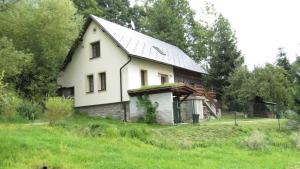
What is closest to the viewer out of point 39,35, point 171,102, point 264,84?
point 171,102

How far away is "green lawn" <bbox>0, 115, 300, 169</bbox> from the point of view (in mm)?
12016

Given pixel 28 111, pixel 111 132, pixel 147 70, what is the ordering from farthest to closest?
pixel 147 70, pixel 28 111, pixel 111 132

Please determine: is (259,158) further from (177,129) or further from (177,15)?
(177,15)

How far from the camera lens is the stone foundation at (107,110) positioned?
2681 centimetres

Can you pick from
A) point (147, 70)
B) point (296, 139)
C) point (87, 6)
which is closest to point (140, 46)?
point (147, 70)

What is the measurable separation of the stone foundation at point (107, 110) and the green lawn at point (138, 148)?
24.4ft

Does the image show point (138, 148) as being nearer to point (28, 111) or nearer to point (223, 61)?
point (28, 111)

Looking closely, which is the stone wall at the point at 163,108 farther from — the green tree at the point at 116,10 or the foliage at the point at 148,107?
the green tree at the point at 116,10

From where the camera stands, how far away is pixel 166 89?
24.5 metres

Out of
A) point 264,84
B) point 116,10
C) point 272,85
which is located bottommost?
point 272,85

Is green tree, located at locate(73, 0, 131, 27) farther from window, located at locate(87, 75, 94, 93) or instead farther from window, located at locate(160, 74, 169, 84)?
window, located at locate(87, 75, 94, 93)

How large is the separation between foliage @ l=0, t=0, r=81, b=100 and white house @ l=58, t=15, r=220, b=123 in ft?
7.69

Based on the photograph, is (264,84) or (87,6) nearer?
(264,84)

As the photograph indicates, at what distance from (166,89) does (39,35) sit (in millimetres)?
8491
